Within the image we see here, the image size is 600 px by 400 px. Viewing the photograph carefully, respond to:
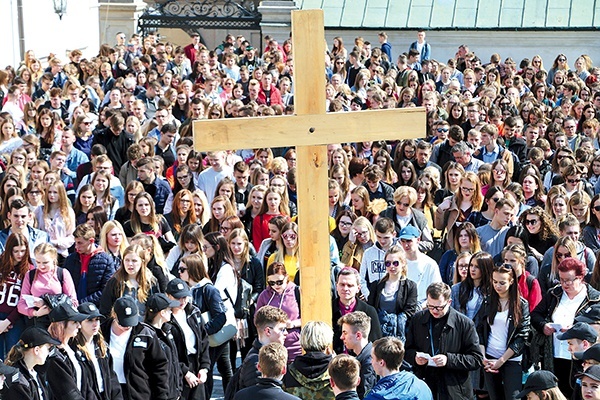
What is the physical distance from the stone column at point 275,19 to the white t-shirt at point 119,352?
807 inches

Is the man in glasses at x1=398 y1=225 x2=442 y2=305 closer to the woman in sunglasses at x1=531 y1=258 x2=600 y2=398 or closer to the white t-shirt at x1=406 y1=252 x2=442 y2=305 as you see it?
the white t-shirt at x1=406 y1=252 x2=442 y2=305

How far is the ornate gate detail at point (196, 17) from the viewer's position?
29.7 meters

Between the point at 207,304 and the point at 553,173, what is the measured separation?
215 inches

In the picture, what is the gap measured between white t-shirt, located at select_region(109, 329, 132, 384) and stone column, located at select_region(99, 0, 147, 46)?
2195 centimetres

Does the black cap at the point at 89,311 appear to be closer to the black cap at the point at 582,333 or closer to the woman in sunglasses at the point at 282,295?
the woman in sunglasses at the point at 282,295

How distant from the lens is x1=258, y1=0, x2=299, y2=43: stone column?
94.8 feet

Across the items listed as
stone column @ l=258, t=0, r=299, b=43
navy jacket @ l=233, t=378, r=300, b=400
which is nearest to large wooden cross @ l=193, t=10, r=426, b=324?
navy jacket @ l=233, t=378, r=300, b=400

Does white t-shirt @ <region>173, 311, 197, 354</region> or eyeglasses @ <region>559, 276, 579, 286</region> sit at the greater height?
eyeglasses @ <region>559, 276, 579, 286</region>

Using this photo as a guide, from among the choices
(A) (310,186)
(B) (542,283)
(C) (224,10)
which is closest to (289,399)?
(A) (310,186)

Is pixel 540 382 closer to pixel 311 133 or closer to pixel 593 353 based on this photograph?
pixel 593 353

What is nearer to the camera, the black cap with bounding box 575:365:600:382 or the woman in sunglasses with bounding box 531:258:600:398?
the black cap with bounding box 575:365:600:382

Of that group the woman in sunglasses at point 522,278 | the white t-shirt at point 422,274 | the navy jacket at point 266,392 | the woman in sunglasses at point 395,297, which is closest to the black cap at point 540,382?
the navy jacket at point 266,392

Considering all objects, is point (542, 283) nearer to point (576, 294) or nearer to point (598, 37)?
point (576, 294)

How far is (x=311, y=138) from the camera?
27.0 ft
